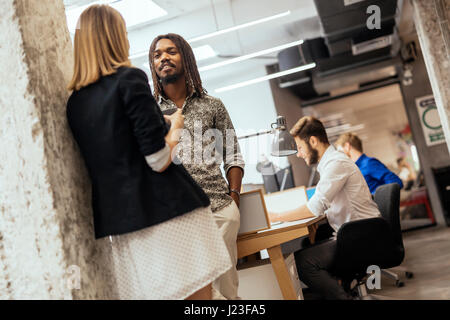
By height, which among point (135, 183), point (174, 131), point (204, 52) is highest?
point (204, 52)

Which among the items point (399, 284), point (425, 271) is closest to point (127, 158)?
point (399, 284)

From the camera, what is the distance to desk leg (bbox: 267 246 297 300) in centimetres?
236

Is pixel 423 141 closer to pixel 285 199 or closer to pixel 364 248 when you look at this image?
pixel 285 199

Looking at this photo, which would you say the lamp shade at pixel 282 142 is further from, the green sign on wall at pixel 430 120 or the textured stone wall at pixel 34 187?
the green sign on wall at pixel 430 120

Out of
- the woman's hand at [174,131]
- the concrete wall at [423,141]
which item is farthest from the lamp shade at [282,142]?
the concrete wall at [423,141]

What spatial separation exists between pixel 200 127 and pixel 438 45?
2.92 metres

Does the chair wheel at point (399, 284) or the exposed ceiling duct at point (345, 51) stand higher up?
the exposed ceiling duct at point (345, 51)

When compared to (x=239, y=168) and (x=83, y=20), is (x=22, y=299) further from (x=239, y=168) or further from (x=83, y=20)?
(x=239, y=168)

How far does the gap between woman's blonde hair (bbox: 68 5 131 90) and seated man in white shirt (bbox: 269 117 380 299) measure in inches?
67.4

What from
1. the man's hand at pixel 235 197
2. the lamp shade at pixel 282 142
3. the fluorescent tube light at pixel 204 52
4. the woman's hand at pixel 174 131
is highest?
the fluorescent tube light at pixel 204 52

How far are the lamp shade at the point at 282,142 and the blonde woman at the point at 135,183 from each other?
1639 millimetres

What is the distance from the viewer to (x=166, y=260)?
1550 mm

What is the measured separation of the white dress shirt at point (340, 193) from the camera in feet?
9.65

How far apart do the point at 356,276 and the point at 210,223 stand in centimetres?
170
